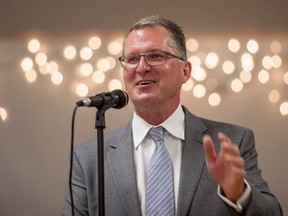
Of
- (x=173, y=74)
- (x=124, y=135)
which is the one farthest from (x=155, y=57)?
(x=124, y=135)

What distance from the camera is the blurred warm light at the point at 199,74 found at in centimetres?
271

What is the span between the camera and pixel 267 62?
268cm

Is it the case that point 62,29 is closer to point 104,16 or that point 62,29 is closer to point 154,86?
point 104,16

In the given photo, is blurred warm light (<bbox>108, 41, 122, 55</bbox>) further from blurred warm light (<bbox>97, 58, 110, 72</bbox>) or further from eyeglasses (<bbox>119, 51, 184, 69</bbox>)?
eyeglasses (<bbox>119, 51, 184, 69</bbox>)

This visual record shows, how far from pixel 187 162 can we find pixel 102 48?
4.08 feet

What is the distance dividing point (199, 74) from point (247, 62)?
30 centimetres

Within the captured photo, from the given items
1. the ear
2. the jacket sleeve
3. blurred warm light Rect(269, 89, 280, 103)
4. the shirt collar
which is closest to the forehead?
the ear

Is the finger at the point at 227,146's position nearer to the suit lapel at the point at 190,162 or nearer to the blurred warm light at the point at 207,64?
the suit lapel at the point at 190,162

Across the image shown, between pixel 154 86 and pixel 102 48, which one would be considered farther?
pixel 102 48

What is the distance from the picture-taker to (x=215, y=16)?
2717mm

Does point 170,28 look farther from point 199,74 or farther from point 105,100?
point 199,74

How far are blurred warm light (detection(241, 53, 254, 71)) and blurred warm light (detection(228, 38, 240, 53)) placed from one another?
57 millimetres

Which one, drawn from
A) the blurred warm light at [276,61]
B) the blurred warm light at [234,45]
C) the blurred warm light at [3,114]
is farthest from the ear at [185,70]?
the blurred warm light at [3,114]

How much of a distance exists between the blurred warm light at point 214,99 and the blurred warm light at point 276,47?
1.44ft
